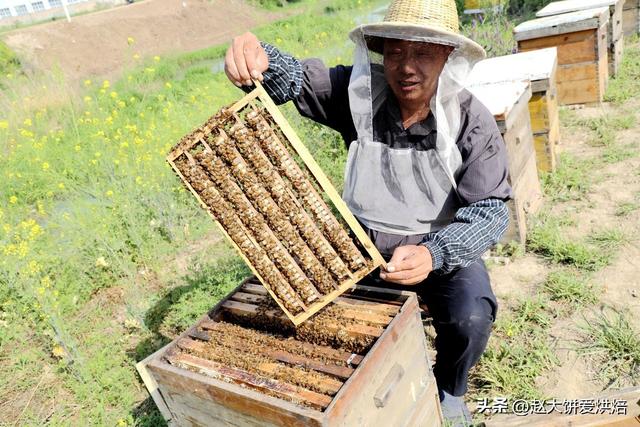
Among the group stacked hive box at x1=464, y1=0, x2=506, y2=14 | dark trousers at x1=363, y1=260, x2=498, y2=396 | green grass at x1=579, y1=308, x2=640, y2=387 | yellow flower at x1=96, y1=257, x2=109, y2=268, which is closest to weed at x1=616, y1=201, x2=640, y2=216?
green grass at x1=579, y1=308, x2=640, y2=387

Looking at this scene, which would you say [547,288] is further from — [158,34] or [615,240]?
[158,34]

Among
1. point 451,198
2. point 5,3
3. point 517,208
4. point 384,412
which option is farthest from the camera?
point 5,3

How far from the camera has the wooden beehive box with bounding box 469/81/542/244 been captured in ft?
11.6

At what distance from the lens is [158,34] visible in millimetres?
33406

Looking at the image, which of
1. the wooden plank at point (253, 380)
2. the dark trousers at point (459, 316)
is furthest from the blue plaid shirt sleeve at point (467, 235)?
the wooden plank at point (253, 380)

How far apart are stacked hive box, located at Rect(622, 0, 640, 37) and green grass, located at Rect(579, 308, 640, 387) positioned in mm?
7640

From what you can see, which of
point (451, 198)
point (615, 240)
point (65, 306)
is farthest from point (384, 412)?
point (65, 306)

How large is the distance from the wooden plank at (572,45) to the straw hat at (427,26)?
447 cm

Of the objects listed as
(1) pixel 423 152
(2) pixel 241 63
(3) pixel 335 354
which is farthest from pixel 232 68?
(3) pixel 335 354

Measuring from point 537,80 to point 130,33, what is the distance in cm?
3447

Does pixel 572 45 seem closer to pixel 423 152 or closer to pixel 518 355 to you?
pixel 518 355

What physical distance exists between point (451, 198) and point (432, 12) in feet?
3.06

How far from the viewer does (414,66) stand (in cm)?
229

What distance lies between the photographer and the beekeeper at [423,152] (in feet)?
7.18
